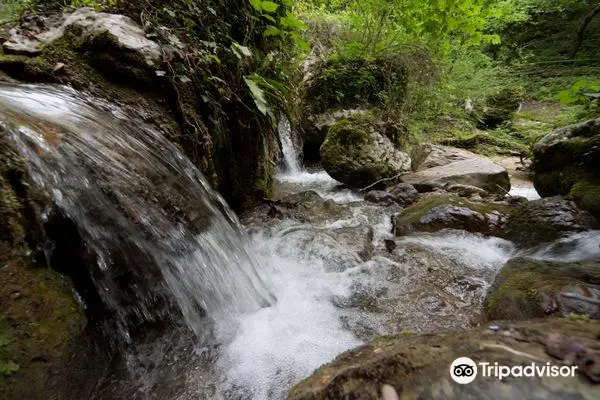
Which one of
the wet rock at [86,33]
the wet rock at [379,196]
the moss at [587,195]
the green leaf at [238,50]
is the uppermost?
the green leaf at [238,50]

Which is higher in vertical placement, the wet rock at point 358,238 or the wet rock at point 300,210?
the wet rock at point 358,238

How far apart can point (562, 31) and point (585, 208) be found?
17906 millimetres

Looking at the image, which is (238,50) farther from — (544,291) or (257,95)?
(544,291)

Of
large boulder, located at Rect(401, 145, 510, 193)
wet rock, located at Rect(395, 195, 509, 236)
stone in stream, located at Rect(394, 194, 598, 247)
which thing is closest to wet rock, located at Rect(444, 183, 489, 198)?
large boulder, located at Rect(401, 145, 510, 193)

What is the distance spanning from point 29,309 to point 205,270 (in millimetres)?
1199

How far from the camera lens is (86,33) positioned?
2.96 meters

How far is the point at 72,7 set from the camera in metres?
3.40

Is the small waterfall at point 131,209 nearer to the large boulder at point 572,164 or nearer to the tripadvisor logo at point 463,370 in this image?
the tripadvisor logo at point 463,370

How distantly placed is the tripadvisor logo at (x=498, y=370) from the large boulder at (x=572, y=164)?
344 centimetres

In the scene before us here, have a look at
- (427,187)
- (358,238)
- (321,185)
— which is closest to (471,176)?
(427,187)

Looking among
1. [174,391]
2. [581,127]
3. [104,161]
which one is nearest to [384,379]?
[174,391]

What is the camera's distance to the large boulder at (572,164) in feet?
12.0

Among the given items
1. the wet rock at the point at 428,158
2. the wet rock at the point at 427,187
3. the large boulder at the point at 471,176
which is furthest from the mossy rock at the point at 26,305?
the wet rock at the point at 428,158

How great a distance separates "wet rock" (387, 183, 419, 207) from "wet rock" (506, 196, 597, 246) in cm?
158
